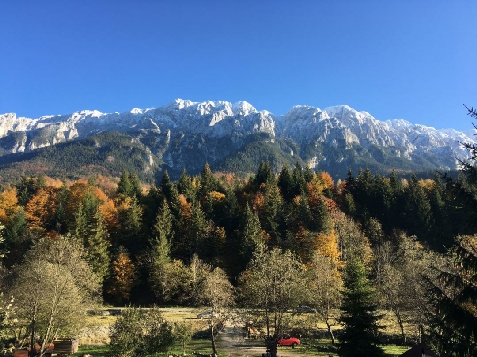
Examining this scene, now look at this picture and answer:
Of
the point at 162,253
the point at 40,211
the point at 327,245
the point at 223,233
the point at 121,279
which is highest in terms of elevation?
the point at 40,211

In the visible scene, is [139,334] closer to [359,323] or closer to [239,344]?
[239,344]

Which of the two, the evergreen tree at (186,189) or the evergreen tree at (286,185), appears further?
the evergreen tree at (286,185)

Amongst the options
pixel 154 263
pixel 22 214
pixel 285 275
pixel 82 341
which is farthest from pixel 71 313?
pixel 22 214

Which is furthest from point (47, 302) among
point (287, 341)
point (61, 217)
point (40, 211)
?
point (40, 211)

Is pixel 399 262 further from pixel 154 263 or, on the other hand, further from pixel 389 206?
pixel 154 263

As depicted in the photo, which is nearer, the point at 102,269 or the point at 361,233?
the point at 102,269

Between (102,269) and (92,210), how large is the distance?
15139 millimetres

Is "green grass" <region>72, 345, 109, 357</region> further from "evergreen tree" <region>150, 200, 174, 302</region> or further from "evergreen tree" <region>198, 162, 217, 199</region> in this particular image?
"evergreen tree" <region>198, 162, 217, 199</region>

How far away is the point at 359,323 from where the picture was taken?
25.8 metres

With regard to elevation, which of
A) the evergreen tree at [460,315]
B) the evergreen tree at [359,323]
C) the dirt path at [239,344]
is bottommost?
the dirt path at [239,344]

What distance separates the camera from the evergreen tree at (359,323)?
24.8m

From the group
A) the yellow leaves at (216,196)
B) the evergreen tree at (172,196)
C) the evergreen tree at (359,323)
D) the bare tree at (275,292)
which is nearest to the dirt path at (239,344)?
the bare tree at (275,292)

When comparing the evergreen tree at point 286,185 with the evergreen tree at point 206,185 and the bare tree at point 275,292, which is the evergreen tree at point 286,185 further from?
the bare tree at point 275,292

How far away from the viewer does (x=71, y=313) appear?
3206 cm
